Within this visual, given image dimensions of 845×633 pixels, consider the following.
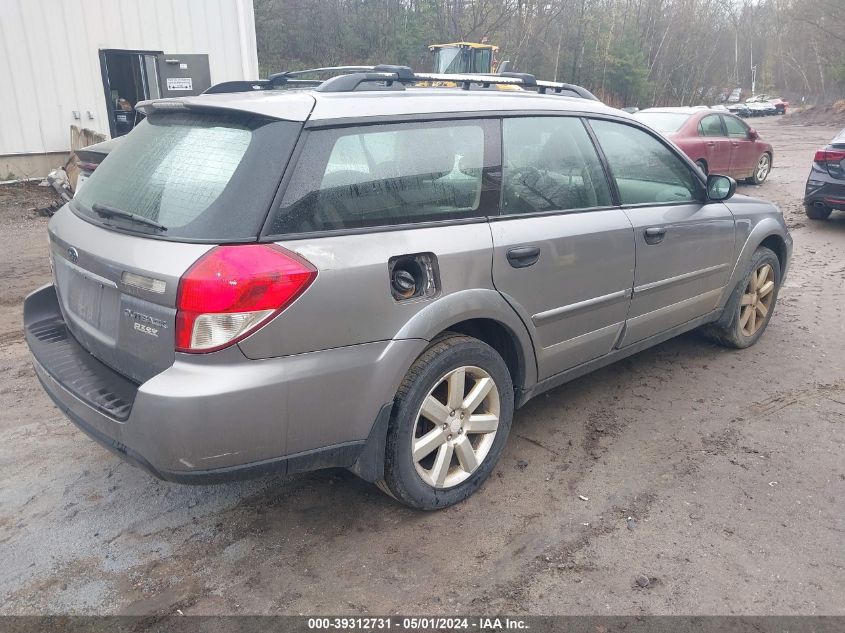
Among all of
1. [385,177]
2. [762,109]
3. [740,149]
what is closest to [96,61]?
[385,177]

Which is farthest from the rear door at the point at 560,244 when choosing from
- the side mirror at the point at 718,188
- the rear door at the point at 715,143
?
the rear door at the point at 715,143

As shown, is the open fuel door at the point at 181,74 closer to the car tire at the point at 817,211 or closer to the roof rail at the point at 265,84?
the roof rail at the point at 265,84

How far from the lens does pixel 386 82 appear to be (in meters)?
3.07

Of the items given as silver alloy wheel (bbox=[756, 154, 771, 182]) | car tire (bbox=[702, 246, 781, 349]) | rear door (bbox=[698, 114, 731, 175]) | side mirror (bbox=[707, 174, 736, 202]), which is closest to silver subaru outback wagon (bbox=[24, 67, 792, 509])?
side mirror (bbox=[707, 174, 736, 202])

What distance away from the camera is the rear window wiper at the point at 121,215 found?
98.7 inches

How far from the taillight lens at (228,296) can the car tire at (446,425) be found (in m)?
0.70

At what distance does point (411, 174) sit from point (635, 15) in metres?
46.5

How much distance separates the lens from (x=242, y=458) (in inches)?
93.5

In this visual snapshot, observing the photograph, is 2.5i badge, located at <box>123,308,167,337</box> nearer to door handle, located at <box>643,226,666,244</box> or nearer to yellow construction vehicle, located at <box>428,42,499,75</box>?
door handle, located at <box>643,226,666,244</box>

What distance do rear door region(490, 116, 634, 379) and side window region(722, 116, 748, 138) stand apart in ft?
34.9

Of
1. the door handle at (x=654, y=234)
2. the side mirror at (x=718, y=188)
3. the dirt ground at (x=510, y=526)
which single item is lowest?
the dirt ground at (x=510, y=526)

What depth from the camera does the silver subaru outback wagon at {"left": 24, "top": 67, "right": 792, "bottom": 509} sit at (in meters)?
2.31

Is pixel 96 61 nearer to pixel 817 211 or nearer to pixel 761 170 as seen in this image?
pixel 817 211

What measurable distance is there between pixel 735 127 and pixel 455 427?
40.1 feet
